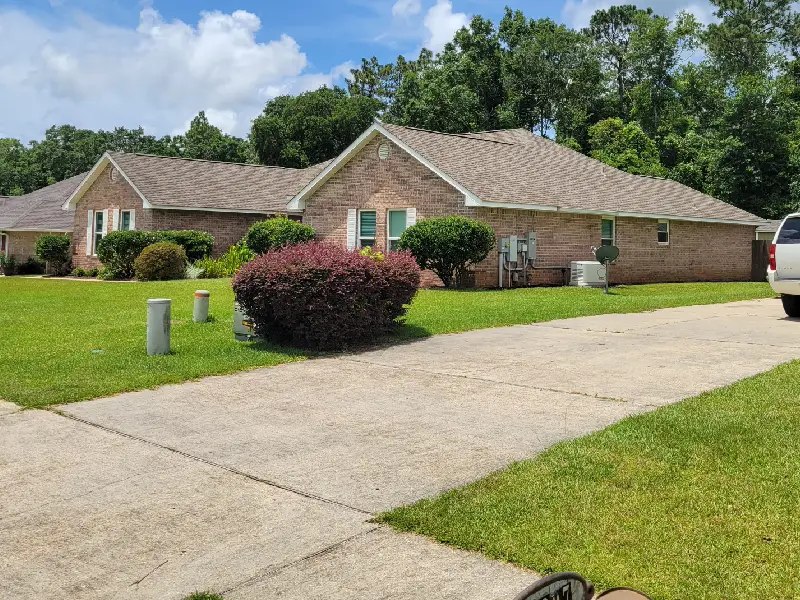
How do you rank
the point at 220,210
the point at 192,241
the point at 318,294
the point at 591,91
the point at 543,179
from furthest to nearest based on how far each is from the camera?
the point at 591,91 → the point at 220,210 → the point at 192,241 → the point at 543,179 → the point at 318,294

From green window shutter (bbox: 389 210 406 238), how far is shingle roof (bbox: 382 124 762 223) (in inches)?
81.0

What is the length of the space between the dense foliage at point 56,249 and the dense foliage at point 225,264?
983 cm

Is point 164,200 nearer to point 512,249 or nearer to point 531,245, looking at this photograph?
point 512,249

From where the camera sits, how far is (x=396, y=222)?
82.4 ft

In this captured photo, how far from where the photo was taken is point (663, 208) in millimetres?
29531

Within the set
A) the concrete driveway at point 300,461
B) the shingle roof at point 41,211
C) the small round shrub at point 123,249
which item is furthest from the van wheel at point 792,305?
the shingle roof at point 41,211

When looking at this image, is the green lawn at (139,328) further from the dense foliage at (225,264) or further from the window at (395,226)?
the window at (395,226)

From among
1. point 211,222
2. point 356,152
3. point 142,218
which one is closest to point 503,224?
point 356,152

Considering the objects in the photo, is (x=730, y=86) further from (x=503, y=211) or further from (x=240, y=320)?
(x=240, y=320)

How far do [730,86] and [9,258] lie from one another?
4684 centimetres

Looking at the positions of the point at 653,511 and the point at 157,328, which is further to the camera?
the point at 157,328

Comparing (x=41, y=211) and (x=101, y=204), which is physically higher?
(x=41, y=211)

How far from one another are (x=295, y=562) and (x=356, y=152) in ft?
73.9

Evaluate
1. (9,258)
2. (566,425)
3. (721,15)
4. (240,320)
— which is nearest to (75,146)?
(9,258)
